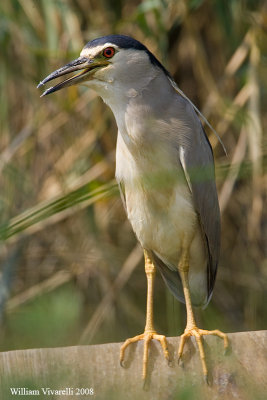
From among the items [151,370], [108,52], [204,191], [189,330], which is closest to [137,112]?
[108,52]

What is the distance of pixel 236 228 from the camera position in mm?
4102

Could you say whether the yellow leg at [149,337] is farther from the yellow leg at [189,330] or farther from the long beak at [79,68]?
the long beak at [79,68]

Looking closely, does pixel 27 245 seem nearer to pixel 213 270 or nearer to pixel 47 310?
pixel 213 270

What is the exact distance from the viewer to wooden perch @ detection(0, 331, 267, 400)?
1541 mm

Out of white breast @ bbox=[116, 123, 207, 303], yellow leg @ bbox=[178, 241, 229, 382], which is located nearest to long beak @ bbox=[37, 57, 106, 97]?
white breast @ bbox=[116, 123, 207, 303]

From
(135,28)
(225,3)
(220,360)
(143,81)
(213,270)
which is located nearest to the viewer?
(220,360)

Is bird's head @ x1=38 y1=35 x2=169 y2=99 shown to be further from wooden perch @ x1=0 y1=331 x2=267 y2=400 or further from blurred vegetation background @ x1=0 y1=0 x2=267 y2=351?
blurred vegetation background @ x1=0 y1=0 x2=267 y2=351

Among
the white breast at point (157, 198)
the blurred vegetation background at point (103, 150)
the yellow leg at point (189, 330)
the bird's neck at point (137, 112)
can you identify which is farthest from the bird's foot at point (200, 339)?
the blurred vegetation background at point (103, 150)

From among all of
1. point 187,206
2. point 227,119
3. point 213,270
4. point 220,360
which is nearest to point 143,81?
point 187,206

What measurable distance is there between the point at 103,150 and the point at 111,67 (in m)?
1.76

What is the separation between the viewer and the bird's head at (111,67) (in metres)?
2.26

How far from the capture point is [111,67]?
2293 mm

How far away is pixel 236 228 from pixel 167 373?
234 cm

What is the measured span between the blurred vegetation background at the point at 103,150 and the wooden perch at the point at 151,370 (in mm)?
1675
